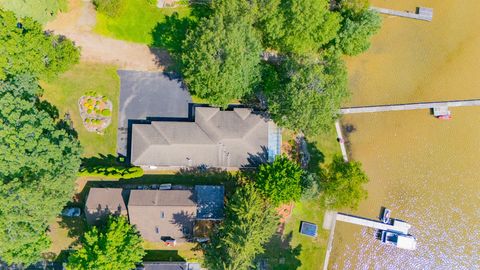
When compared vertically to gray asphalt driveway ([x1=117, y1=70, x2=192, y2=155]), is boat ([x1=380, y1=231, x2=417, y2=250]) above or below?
below

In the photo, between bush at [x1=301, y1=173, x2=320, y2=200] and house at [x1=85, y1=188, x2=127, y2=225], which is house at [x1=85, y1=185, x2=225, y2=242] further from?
bush at [x1=301, y1=173, x2=320, y2=200]

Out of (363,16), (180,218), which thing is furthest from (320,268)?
(363,16)

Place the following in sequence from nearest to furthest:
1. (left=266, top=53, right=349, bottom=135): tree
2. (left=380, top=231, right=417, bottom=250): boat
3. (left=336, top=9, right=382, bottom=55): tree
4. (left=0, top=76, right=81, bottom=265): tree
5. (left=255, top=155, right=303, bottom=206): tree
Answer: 1. (left=0, top=76, right=81, bottom=265): tree
2. (left=266, top=53, right=349, bottom=135): tree
3. (left=255, top=155, right=303, bottom=206): tree
4. (left=336, top=9, right=382, bottom=55): tree
5. (left=380, top=231, right=417, bottom=250): boat

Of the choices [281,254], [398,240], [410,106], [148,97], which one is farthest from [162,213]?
[410,106]

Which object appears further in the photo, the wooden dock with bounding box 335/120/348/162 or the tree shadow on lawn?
the wooden dock with bounding box 335/120/348/162

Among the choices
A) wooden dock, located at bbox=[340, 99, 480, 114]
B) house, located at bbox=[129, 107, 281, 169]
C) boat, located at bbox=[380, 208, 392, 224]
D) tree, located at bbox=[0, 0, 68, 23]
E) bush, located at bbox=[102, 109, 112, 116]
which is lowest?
boat, located at bbox=[380, 208, 392, 224]

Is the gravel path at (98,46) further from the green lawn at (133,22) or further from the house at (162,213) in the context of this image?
the house at (162,213)

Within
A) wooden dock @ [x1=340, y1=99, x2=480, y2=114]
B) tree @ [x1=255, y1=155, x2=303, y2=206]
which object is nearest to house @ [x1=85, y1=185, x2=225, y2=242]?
tree @ [x1=255, y1=155, x2=303, y2=206]

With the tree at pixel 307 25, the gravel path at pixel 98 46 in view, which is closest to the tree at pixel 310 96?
the tree at pixel 307 25
